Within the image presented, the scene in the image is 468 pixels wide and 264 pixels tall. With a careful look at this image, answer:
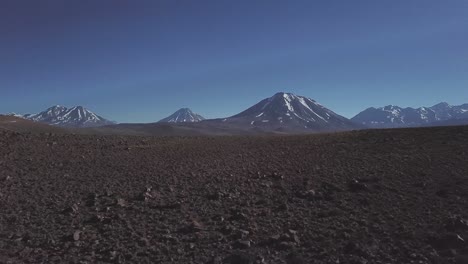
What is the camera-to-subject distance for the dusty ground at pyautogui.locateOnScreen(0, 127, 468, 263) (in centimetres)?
1009

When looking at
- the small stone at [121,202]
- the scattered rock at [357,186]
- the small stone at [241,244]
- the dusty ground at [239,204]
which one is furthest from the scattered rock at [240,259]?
the scattered rock at [357,186]

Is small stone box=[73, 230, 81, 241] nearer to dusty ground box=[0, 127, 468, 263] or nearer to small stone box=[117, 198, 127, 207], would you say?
dusty ground box=[0, 127, 468, 263]

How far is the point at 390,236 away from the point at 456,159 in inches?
346

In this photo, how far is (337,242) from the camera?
409 inches

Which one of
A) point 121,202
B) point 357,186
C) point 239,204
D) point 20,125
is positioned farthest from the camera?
point 20,125

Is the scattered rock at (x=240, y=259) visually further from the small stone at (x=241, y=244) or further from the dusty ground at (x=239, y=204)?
the small stone at (x=241, y=244)

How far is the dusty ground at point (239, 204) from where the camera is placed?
10094 mm

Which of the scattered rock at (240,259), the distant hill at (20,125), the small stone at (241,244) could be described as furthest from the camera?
the distant hill at (20,125)

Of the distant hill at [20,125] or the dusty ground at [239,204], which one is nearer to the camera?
the dusty ground at [239,204]

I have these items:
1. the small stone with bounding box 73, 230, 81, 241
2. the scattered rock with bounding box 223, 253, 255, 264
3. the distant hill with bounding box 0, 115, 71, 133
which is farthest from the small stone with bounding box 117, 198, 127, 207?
the distant hill with bounding box 0, 115, 71, 133

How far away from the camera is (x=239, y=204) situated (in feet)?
43.6

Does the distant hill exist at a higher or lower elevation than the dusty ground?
higher

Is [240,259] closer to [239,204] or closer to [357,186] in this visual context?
[239,204]

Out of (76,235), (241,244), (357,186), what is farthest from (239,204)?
(76,235)
